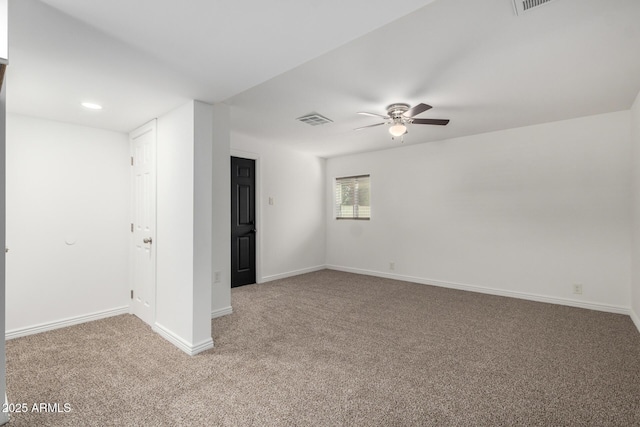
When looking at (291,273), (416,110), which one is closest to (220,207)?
(416,110)

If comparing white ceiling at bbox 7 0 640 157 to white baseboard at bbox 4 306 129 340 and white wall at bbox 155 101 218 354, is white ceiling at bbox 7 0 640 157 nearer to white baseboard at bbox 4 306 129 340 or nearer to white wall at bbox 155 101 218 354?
white wall at bbox 155 101 218 354

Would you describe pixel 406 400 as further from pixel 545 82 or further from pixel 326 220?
pixel 326 220

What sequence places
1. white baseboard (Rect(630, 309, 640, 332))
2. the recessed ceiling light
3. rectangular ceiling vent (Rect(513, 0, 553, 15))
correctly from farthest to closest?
1. white baseboard (Rect(630, 309, 640, 332))
2. the recessed ceiling light
3. rectangular ceiling vent (Rect(513, 0, 553, 15))

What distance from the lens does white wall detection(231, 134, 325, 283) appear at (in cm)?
509

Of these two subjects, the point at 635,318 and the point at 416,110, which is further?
the point at 635,318

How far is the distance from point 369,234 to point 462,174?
198 cm

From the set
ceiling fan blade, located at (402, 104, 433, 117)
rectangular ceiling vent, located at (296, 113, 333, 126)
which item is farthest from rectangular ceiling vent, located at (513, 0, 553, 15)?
rectangular ceiling vent, located at (296, 113, 333, 126)

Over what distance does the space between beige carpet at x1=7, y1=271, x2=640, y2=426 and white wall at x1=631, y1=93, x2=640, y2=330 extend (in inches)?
10.2

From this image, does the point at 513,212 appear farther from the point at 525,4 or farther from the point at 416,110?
the point at 525,4

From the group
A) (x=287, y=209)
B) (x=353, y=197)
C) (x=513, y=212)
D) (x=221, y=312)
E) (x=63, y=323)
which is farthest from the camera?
(x=353, y=197)

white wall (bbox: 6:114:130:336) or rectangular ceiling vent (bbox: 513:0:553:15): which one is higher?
rectangular ceiling vent (bbox: 513:0:553:15)

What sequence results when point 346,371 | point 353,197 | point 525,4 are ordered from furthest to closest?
point 353,197 < point 346,371 < point 525,4

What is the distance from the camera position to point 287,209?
5586 millimetres

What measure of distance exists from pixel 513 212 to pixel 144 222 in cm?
484
